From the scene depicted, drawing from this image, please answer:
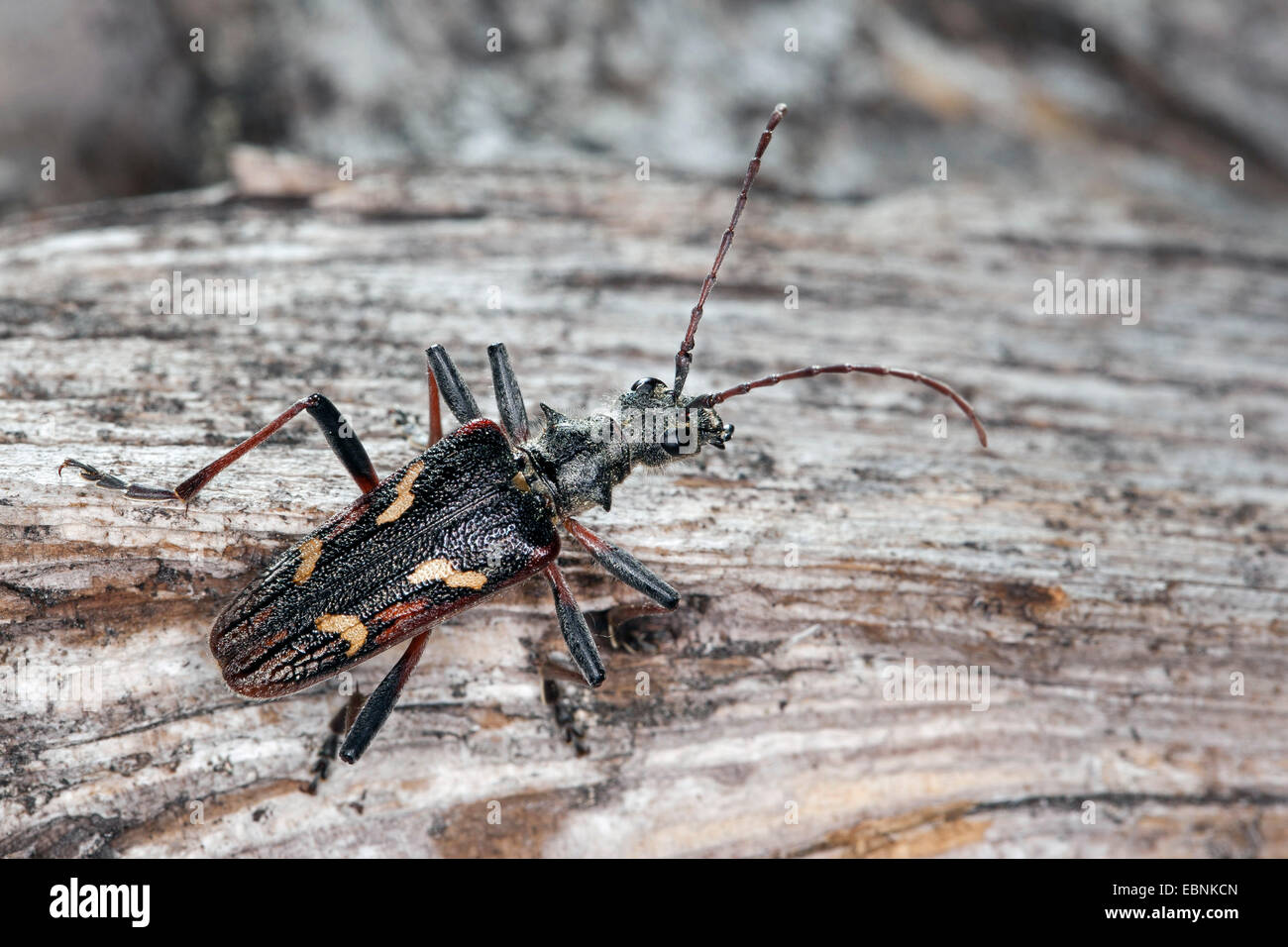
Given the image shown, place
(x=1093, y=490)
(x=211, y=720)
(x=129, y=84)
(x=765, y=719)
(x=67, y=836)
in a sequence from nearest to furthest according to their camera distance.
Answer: (x=67, y=836)
(x=211, y=720)
(x=765, y=719)
(x=1093, y=490)
(x=129, y=84)

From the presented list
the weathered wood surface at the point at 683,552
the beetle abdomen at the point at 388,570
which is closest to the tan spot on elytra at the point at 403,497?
the beetle abdomen at the point at 388,570

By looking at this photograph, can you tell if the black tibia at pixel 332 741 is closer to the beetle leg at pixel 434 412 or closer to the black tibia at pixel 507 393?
the beetle leg at pixel 434 412

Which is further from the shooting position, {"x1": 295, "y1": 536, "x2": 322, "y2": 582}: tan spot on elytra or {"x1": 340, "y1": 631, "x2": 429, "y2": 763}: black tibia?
{"x1": 295, "y1": 536, "x2": 322, "y2": 582}: tan spot on elytra

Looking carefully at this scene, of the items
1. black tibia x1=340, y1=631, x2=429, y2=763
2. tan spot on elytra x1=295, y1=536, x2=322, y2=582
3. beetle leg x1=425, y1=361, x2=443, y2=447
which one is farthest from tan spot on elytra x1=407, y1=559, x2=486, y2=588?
beetle leg x1=425, y1=361, x2=443, y2=447

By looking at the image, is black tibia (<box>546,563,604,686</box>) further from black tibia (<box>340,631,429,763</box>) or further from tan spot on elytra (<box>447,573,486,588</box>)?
black tibia (<box>340,631,429,763</box>)

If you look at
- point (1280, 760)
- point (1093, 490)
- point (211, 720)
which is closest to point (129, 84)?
point (211, 720)

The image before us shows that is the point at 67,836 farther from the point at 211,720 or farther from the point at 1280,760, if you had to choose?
the point at 1280,760

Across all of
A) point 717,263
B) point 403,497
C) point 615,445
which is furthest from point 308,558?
point 717,263
